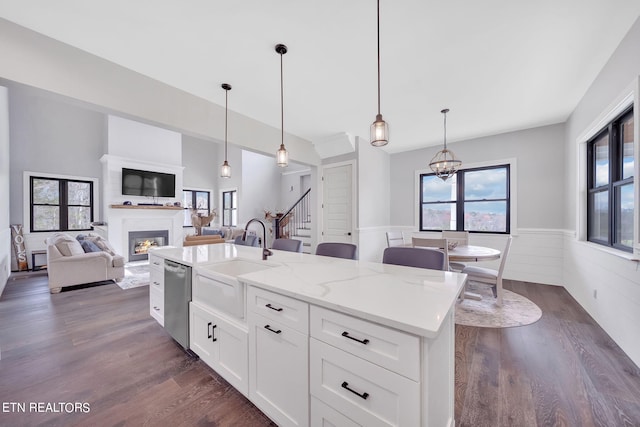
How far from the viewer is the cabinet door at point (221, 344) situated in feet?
5.08

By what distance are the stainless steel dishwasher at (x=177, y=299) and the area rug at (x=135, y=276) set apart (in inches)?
102

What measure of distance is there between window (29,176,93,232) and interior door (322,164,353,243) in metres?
6.28

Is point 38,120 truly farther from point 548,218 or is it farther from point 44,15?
point 548,218

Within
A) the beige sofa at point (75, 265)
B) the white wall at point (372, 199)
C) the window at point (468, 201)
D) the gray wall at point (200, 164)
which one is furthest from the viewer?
the gray wall at point (200, 164)

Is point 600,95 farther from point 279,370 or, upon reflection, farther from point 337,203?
point 279,370

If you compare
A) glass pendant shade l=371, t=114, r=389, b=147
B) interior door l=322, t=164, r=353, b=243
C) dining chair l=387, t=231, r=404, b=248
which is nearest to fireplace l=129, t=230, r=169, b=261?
interior door l=322, t=164, r=353, b=243

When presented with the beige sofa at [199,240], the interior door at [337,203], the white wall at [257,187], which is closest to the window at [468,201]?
the interior door at [337,203]

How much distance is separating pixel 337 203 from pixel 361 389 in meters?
4.15

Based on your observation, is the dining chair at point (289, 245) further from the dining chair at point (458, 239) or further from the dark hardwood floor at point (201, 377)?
the dining chair at point (458, 239)

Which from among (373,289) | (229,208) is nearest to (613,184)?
(373,289)

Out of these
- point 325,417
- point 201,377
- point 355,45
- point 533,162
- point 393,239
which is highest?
point 355,45

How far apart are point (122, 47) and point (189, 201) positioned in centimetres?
718

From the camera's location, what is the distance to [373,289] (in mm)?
1290

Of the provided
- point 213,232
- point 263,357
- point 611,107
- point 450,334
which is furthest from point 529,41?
point 213,232
